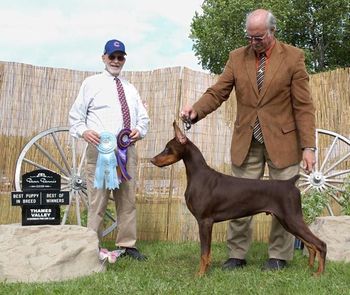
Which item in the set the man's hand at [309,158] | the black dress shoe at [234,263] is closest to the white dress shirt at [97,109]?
the black dress shoe at [234,263]

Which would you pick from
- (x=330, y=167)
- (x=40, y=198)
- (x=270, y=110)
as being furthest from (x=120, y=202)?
(x=330, y=167)

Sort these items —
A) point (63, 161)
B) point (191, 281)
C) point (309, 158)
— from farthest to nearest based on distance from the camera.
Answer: point (63, 161), point (309, 158), point (191, 281)

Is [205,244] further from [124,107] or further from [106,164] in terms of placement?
[124,107]

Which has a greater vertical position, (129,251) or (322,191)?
(322,191)

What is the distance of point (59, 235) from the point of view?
14.5 feet

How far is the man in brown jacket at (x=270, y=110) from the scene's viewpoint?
4.55 m

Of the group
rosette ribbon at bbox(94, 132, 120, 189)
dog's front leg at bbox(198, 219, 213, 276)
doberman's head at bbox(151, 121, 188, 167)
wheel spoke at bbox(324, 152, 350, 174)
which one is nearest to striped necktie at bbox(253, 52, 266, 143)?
doberman's head at bbox(151, 121, 188, 167)

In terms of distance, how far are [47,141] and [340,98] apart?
12.3 ft

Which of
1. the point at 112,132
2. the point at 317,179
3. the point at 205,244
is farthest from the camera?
the point at 317,179

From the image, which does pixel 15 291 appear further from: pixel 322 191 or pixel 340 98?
pixel 340 98

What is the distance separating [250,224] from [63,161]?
8.53ft

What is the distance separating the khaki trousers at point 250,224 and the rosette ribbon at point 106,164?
108cm

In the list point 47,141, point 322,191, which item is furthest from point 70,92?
point 322,191

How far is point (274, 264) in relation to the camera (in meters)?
4.77
